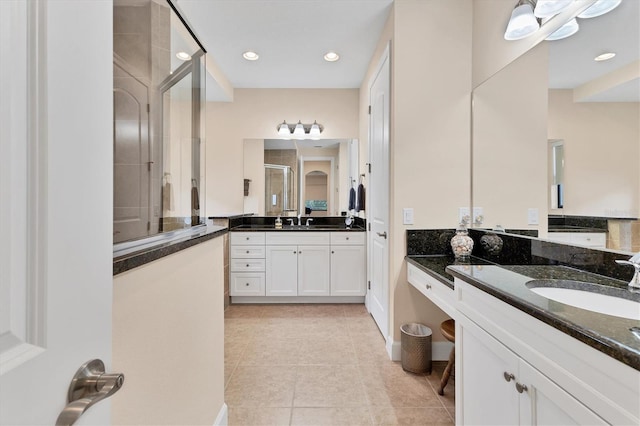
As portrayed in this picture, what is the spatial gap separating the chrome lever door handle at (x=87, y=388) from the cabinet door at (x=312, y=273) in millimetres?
2898

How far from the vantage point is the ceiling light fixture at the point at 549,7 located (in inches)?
55.8

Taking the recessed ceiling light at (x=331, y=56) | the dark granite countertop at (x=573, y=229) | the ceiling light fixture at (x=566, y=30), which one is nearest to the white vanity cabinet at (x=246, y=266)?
the recessed ceiling light at (x=331, y=56)

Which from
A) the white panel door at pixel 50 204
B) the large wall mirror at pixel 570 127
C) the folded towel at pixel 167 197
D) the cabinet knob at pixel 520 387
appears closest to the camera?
the white panel door at pixel 50 204

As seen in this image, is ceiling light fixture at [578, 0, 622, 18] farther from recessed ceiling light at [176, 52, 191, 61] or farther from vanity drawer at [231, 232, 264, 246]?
vanity drawer at [231, 232, 264, 246]

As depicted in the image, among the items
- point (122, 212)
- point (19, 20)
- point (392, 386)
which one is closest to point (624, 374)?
point (19, 20)

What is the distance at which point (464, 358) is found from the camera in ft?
4.12

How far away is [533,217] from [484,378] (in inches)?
39.0

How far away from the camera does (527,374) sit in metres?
0.88

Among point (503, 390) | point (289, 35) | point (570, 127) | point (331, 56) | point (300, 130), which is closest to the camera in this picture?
point (503, 390)

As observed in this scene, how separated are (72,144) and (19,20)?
0.48ft

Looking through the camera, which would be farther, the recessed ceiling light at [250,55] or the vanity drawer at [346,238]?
the vanity drawer at [346,238]

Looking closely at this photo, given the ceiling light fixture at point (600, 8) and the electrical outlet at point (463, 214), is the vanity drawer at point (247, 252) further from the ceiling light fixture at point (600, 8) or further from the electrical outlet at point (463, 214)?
the ceiling light fixture at point (600, 8)

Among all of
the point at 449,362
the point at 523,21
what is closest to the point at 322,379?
the point at 449,362

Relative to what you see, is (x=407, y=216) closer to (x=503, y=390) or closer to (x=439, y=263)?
(x=439, y=263)
